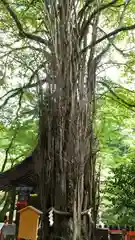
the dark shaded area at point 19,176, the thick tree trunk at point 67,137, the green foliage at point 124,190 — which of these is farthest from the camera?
the green foliage at point 124,190

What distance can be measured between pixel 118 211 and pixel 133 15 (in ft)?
8.99

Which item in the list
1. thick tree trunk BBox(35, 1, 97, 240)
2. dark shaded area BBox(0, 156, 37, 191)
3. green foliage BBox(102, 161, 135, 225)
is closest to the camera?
thick tree trunk BBox(35, 1, 97, 240)

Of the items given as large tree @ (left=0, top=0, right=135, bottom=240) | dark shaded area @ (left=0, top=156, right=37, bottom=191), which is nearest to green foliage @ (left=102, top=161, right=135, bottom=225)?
dark shaded area @ (left=0, top=156, right=37, bottom=191)

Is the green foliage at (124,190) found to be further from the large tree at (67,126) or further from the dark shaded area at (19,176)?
the large tree at (67,126)

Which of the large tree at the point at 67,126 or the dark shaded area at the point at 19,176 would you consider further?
the dark shaded area at the point at 19,176

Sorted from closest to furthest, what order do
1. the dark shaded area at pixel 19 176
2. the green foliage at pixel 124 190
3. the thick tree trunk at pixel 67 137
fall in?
the thick tree trunk at pixel 67 137
the dark shaded area at pixel 19 176
the green foliage at pixel 124 190

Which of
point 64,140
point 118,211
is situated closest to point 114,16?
point 118,211

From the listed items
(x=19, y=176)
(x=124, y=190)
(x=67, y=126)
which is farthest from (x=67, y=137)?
(x=124, y=190)

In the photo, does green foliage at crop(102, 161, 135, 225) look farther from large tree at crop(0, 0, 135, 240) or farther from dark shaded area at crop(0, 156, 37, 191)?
Result: large tree at crop(0, 0, 135, 240)

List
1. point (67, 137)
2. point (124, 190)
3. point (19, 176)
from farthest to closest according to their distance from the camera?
point (124, 190)
point (19, 176)
point (67, 137)

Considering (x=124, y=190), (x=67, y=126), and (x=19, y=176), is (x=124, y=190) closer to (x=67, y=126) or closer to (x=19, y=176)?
(x=19, y=176)

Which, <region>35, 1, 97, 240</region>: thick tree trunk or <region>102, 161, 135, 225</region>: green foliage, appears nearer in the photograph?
<region>35, 1, 97, 240</region>: thick tree trunk

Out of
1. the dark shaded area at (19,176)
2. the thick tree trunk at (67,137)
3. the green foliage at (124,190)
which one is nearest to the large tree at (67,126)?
the thick tree trunk at (67,137)

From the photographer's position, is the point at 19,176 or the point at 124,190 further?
the point at 124,190
